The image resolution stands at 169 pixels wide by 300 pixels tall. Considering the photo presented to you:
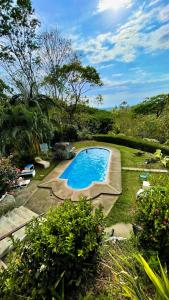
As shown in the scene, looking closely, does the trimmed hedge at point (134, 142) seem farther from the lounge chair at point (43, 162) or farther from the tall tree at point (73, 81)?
the lounge chair at point (43, 162)

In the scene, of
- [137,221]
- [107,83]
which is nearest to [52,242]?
[137,221]

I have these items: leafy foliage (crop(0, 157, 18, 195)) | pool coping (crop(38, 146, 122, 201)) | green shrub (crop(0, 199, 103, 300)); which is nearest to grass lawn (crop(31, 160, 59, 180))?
pool coping (crop(38, 146, 122, 201))

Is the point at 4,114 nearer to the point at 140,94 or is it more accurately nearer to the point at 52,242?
the point at 52,242

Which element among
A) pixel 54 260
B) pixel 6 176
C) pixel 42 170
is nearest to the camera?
pixel 54 260

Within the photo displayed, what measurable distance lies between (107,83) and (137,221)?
18.9m

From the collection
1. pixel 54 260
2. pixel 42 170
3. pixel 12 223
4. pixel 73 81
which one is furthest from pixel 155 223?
pixel 73 81

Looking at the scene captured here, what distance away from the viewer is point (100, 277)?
3.06 meters

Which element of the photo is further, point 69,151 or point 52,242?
point 69,151

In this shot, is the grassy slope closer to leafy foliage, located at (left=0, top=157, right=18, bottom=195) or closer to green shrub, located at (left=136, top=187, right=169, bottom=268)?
green shrub, located at (left=136, top=187, right=169, bottom=268)

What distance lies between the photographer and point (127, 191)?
865 centimetres

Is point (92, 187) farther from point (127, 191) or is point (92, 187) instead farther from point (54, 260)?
point (54, 260)

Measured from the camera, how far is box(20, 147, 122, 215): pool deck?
7852mm

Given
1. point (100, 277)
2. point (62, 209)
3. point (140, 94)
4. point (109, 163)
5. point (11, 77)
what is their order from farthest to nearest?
point (140, 94)
point (11, 77)
point (109, 163)
point (62, 209)
point (100, 277)

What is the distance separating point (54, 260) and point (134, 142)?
14575mm
